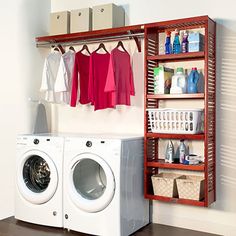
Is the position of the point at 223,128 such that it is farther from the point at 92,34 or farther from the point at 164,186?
the point at 92,34

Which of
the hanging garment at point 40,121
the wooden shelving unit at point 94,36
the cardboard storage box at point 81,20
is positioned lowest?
the hanging garment at point 40,121

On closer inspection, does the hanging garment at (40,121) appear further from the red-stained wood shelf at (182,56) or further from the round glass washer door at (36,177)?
the red-stained wood shelf at (182,56)

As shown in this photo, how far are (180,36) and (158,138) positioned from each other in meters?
0.92

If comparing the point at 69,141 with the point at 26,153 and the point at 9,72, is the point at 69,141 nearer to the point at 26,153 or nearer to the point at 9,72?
the point at 26,153

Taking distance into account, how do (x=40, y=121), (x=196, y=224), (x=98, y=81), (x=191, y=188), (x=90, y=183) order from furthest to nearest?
(x=40, y=121), (x=98, y=81), (x=90, y=183), (x=196, y=224), (x=191, y=188)

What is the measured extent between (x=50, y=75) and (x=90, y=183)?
115 centimetres

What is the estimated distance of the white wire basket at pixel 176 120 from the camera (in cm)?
277

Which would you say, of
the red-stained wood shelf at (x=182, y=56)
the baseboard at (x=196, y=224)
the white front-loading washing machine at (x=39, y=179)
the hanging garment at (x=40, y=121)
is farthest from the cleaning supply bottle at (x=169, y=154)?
the hanging garment at (x=40, y=121)

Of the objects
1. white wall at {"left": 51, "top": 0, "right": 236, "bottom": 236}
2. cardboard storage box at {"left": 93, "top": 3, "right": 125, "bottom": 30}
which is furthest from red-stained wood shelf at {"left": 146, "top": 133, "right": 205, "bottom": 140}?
cardboard storage box at {"left": 93, "top": 3, "right": 125, "bottom": 30}

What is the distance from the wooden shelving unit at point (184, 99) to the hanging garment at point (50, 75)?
→ 99 centimetres

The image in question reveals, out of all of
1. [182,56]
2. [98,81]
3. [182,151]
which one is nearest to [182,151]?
→ [182,151]

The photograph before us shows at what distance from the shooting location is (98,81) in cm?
330

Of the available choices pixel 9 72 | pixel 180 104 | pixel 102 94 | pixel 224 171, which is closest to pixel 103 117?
pixel 102 94

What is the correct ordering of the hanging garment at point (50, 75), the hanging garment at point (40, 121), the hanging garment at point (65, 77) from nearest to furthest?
the hanging garment at point (65, 77), the hanging garment at point (50, 75), the hanging garment at point (40, 121)
